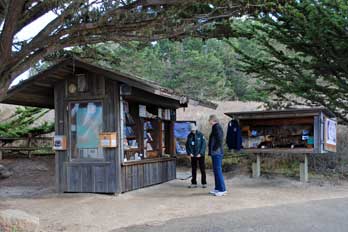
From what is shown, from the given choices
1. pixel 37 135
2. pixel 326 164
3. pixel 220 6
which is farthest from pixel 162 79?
pixel 220 6

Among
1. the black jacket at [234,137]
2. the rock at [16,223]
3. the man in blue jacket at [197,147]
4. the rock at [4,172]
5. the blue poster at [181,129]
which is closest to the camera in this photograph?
the rock at [16,223]

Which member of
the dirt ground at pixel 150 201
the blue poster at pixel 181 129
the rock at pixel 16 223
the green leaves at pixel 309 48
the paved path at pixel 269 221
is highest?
the green leaves at pixel 309 48

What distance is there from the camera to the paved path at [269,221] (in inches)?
268

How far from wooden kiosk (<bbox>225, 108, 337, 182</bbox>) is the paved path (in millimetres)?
3850

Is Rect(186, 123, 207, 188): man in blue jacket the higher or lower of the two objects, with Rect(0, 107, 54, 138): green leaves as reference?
lower

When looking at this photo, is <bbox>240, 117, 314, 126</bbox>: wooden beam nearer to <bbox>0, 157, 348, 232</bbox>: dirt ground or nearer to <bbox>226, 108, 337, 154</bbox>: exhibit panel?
<bbox>226, 108, 337, 154</bbox>: exhibit panel

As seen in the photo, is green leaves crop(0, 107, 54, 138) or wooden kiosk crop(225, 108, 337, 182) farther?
green leaves crop(0, 107, 54, 138)

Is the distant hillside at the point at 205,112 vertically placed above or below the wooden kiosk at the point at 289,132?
above

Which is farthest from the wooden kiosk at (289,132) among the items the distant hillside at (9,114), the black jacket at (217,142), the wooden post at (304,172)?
the distant hillside at (9,114)

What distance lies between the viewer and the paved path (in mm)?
6816

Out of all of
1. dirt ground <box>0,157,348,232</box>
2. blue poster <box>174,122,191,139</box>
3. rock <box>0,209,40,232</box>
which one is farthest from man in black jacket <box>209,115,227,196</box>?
rock <box>0,209,40,232</box>

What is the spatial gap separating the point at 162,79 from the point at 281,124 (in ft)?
72.3

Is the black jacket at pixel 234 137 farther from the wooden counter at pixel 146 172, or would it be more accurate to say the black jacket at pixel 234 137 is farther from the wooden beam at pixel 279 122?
the wooden counter at pixel 146 172

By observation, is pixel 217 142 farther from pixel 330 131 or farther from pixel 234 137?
pixel 330 131
